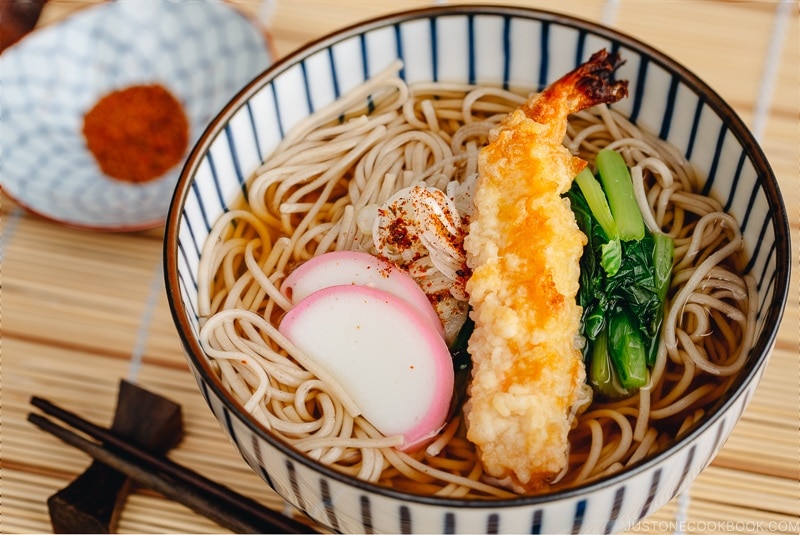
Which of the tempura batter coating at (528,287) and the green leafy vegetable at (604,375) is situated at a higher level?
Answer: the tempura batter coating at (528,287)

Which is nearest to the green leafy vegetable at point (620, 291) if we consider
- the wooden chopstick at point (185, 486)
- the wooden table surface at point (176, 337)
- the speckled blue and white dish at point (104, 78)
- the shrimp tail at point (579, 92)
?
the shrimp tail at point (579, 92)

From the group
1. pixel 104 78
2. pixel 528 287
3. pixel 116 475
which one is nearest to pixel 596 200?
pixel 528 287

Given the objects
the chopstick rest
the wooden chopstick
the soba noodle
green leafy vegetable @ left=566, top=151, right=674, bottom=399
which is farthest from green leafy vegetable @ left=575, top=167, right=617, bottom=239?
the chopstick rest

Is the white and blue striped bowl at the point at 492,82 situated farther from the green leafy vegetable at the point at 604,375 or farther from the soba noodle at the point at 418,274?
the green leafy vegetable at the point at 604,375

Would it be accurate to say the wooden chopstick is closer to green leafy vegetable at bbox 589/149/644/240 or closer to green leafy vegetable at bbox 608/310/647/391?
green leafy vegetable at bbox 608/310/647/391

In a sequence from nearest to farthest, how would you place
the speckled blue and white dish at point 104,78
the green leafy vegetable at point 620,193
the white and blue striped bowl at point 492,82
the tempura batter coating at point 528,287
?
1. the white and blue striped bowl at point 492,82
2. the tempura batter coating at point 528,287
3. the green leafy vegetable at point 620,193
4. the speckled blue and white dish at point 104,78

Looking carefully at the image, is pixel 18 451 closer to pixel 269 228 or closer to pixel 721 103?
pixel 269 228
